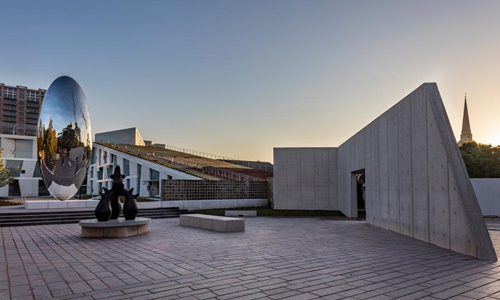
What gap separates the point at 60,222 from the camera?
16.8 meters

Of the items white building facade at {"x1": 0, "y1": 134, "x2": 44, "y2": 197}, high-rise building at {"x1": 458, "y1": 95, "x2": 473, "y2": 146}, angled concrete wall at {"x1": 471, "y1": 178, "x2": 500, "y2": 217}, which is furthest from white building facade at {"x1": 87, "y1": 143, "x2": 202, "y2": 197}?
high-rise building at {"x1": 458, "y1": 95, "x2": 473, "y2": 146}

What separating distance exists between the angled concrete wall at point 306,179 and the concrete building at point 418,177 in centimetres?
280

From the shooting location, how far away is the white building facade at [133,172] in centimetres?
3409

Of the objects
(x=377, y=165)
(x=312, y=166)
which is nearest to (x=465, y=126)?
(x=312, y=166)

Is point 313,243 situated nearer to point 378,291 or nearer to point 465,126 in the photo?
point 378,291

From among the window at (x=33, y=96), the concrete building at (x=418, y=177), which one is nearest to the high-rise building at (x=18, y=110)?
the window at (x=33, y=96)

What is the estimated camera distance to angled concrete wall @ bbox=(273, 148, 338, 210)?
78.2 feet

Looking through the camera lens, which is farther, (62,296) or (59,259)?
(59,259)

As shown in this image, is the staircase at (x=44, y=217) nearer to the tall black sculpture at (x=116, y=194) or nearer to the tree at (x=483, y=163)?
the tall black sculpture at (x=116, y=194)

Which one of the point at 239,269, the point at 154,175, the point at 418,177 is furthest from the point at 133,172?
the point at 239,269

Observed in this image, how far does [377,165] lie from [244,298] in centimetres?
1145

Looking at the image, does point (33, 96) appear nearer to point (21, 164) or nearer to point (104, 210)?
point (21, 164)

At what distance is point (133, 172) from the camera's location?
39938 mm

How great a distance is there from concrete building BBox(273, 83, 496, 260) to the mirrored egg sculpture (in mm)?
16099
